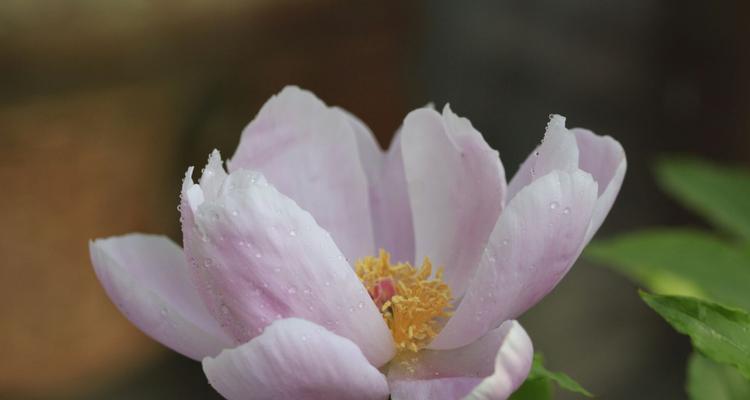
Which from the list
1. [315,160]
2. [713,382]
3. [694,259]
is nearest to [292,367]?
[315,160]

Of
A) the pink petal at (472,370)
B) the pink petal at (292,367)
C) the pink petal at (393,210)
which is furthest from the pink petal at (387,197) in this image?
the pink petal at (292,367)

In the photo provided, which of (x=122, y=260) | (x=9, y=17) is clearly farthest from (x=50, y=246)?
(x=122, y=260)

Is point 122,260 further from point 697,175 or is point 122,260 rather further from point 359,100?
point 359,100

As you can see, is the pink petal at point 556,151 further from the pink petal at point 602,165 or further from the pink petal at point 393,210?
the pink petal at point 393,210

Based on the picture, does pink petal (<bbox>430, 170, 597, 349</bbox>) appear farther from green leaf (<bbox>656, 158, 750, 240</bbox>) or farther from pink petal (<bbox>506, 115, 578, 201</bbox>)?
green leaf (<bbox>656, 158, 750, 240</bbox>)

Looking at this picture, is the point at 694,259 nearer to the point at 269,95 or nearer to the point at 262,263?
the point at 262,263

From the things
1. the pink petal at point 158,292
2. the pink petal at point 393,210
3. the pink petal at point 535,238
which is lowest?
the pink petal at point 535,238

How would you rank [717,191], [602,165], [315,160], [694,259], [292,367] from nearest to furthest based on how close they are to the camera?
[292,367]
[602,165]
[315,160]
[694,259]
[717,191]
